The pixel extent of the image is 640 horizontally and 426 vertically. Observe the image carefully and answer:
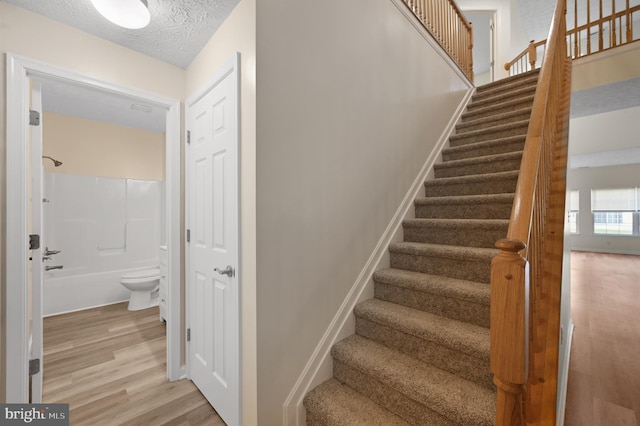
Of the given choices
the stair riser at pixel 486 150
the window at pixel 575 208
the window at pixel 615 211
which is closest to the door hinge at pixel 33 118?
the stair riser at pixel 486 150

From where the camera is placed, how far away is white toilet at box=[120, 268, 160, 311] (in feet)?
11.0

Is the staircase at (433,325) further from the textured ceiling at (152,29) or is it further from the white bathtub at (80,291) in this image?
the white bathtub at (80,291)

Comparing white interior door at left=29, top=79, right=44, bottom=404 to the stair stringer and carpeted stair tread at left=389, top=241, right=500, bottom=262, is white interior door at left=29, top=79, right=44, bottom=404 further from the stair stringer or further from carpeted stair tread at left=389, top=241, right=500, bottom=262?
carpeted stair tread at left=389, top=241, right=500, bottom=262

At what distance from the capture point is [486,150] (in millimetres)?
2533

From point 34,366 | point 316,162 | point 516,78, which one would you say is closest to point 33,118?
point 34,366

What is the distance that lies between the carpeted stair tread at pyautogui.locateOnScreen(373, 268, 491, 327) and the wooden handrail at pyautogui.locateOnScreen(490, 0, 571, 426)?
0.27m

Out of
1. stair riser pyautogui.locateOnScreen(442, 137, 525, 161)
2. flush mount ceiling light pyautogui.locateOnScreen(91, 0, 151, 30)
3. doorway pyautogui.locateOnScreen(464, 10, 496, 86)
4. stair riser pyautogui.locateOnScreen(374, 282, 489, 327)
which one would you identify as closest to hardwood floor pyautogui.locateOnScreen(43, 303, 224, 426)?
stair riser pyautogui.locateOnScreen(374, 282, 489, 327)

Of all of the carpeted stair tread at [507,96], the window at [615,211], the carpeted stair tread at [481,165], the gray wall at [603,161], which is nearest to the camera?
the carpeted stair tread at [481,165]

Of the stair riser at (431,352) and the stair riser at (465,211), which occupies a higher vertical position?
the stair riser at (465,211)

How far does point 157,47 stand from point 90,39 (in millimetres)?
380

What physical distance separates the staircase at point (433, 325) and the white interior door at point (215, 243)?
1.87 ft

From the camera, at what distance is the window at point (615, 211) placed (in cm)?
759

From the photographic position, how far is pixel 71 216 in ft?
11.5

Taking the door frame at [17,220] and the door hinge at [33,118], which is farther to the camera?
the door hinge at [33,118]
